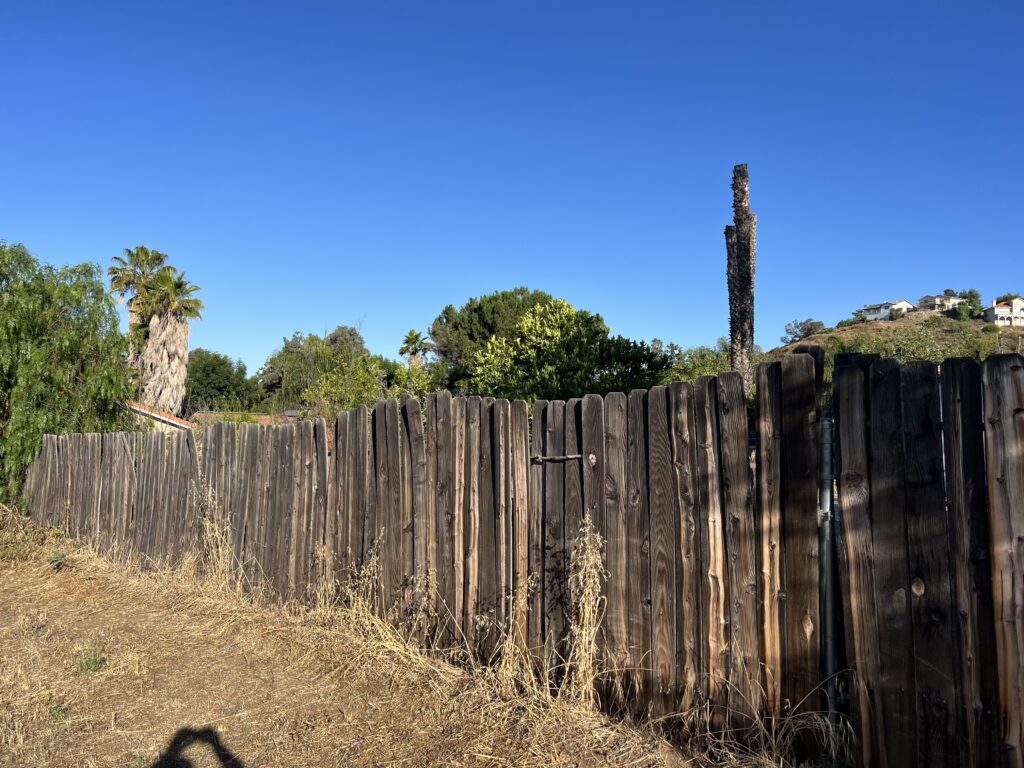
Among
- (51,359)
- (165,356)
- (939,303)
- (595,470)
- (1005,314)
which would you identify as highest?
(939,303)

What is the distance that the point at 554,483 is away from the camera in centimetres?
430

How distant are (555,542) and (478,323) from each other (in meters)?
42.5

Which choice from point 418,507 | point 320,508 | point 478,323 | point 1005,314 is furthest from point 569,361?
point 1005,314

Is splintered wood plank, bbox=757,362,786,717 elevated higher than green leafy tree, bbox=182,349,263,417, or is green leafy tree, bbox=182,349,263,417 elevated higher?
green leafy tree, bbox=182,349,263,417

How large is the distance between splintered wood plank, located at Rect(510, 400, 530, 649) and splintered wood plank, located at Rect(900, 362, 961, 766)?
7.12 feet

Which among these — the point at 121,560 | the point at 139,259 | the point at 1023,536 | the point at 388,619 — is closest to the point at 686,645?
the point at 1023,536

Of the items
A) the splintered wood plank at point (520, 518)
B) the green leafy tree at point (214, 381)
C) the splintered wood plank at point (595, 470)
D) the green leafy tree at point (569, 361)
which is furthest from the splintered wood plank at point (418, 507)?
the green leafy tree at point (214, 381)

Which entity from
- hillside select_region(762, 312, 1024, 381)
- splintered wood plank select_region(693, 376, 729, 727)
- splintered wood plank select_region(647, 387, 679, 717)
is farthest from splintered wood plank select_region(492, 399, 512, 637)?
hillside select_region(762, 312, 1024, 381)

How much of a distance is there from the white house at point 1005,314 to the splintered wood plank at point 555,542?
53163mm

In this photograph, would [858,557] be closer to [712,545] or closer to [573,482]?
[712,545]

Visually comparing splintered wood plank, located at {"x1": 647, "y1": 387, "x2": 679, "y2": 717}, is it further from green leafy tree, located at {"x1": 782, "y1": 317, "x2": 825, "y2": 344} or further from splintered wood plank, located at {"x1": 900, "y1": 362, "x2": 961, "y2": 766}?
green leafy tree, located at {"x1": 782, "y1": 317, "x2": 825, "y2": 344}

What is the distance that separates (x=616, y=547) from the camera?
12.9 ft

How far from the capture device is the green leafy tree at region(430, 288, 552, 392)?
1773 inches

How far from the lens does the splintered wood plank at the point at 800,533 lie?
124 inches
